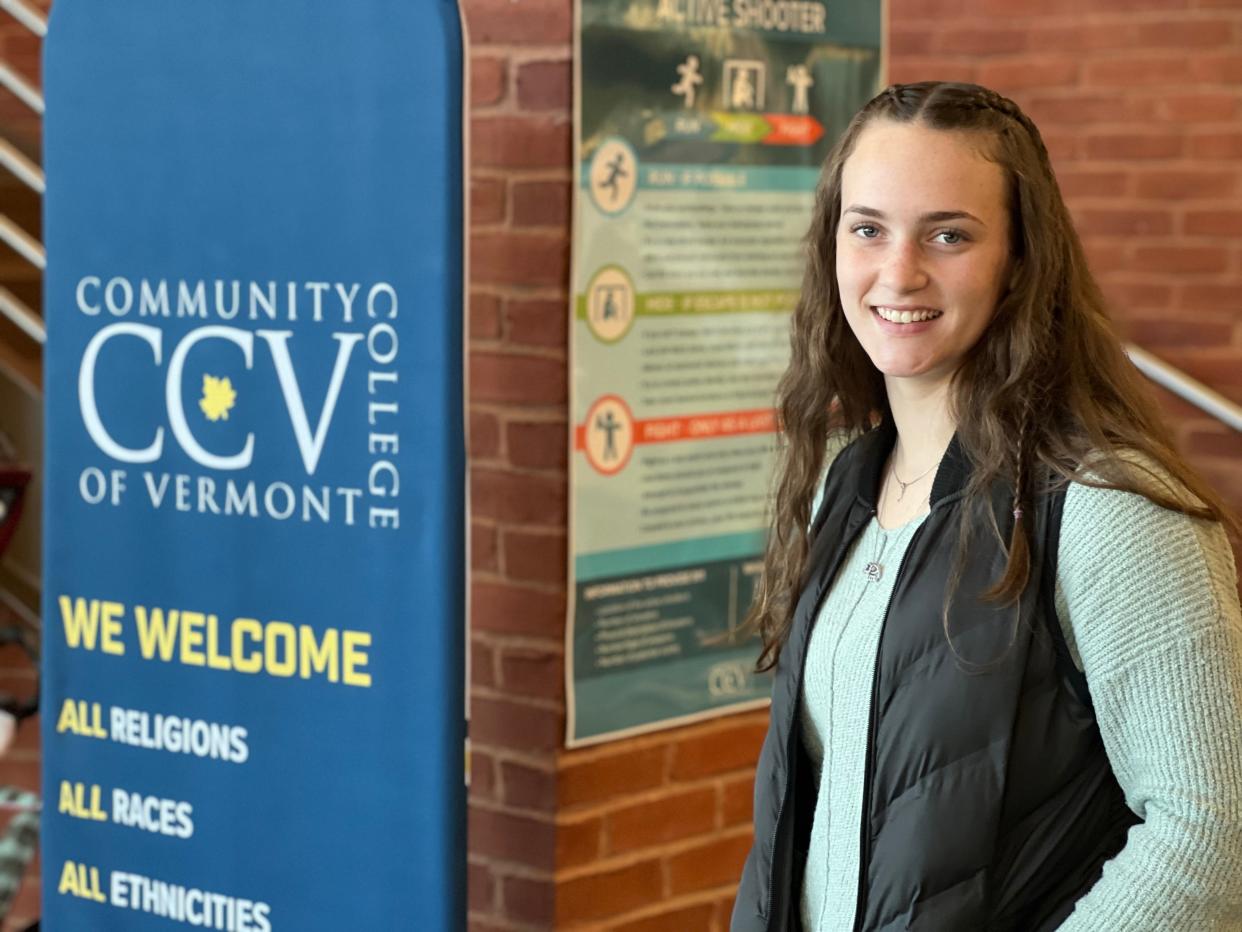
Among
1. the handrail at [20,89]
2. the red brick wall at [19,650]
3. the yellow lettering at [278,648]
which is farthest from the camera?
the red brick wall at [19,650]

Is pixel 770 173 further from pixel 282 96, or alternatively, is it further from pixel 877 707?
pixel 877 707

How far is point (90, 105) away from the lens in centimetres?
236

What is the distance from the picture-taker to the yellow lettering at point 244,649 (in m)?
2.29

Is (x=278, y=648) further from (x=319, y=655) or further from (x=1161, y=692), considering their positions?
(x=1161, y=692)

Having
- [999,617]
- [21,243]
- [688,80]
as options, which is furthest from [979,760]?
[21,243]

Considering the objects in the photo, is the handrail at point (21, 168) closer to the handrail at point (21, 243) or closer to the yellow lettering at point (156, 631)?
the handrail at point (21, 243)

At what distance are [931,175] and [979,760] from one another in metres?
0.46

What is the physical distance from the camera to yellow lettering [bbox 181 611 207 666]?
2332 millimetres

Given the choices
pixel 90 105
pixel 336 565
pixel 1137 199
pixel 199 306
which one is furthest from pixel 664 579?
pixel 1137 199

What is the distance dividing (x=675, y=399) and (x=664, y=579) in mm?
264

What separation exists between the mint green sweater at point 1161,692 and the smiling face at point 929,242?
0.58 ft

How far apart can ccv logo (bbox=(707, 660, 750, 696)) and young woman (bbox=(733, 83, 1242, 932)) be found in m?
1.11

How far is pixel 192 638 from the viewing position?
2340mm

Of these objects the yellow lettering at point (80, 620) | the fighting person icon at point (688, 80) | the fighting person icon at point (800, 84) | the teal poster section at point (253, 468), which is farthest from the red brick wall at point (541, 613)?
the yellow lettering at point (80, 620)
